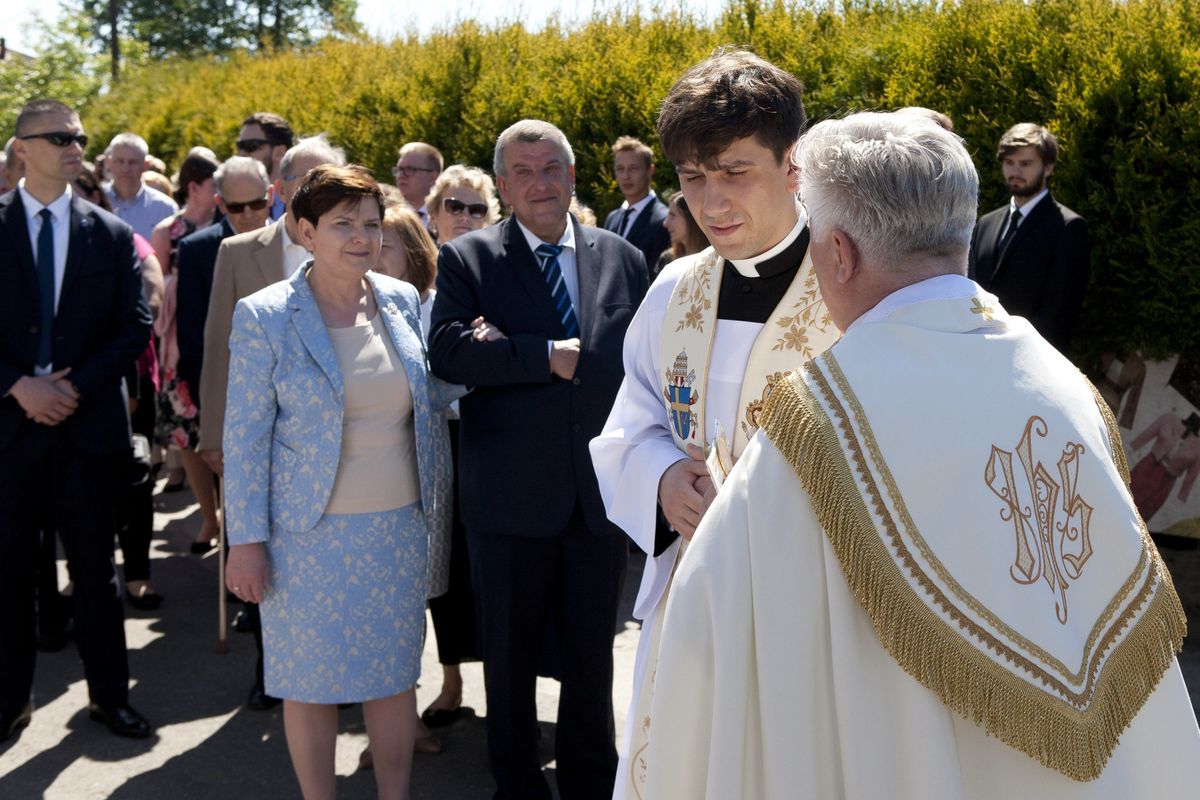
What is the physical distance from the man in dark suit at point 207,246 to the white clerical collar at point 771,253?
3676mm

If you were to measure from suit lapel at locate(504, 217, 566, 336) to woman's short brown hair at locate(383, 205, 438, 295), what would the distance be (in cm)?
95

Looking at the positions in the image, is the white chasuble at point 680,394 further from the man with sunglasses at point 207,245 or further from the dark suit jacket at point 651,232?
the dark suit jacket at point 651,232

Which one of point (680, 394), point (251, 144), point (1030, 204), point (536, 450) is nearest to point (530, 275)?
point (536, 450)

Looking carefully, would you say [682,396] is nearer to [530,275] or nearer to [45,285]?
[530,275]

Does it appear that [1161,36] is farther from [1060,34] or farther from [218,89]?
[218,89]

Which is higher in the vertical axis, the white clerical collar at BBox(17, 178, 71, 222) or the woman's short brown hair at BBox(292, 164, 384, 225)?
the woman's short brown hair at BBox(292, 164, 384, 225)

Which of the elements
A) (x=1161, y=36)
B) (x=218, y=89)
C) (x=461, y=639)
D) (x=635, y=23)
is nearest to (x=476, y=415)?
(x=461, y=639)

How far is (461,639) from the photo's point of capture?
17.0ft

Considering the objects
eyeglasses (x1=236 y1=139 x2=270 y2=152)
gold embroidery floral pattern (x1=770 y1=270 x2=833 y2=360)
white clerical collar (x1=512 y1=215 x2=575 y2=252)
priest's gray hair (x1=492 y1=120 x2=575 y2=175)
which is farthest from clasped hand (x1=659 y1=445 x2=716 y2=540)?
eyeglasses (x1=236 y1=139 x2=270 y2=152)

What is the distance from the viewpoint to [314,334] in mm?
3994

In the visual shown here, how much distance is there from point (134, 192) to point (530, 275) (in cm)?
617

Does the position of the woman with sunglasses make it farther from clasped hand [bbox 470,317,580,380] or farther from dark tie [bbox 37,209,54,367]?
dark tie [bbox 37,209,54,367]

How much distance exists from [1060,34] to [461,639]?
4.42 meters

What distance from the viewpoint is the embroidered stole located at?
2.78m
